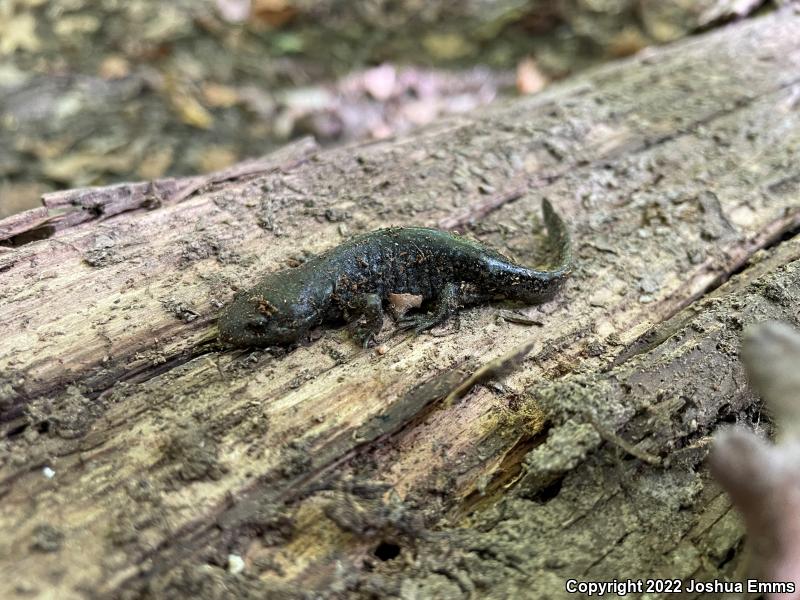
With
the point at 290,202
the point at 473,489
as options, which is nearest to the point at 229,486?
the point at 473,489

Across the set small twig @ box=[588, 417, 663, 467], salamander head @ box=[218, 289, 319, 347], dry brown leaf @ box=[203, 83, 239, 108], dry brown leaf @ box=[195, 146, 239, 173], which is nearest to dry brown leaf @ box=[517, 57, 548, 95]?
dry brown leaf @ box=[203, 83, 239, 108]

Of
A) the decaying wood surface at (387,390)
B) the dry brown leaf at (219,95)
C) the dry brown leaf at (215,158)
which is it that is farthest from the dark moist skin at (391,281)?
the dry brown leaf at (219,95)

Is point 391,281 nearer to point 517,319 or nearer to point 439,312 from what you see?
point 439,312

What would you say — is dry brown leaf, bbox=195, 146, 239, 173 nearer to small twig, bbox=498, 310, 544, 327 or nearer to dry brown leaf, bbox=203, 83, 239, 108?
dry brown leaf, bbox=203, 83, 239, 108

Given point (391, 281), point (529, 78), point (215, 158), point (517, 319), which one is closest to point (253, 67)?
point (215, 158)

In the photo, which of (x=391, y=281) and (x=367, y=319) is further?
(x=391, y=281)

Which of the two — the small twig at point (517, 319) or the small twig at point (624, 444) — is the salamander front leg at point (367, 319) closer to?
the small twig at point (517, 319)
